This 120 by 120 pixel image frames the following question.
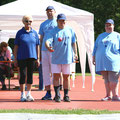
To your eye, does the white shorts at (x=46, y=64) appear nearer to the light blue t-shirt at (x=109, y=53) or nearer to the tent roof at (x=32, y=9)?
the light blue t-shirt at (x=109, y=53)

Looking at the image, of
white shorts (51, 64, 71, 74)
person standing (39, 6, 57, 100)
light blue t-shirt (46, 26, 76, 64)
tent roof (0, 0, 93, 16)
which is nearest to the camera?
light blue t-shirt (46, 26, 76, 64)

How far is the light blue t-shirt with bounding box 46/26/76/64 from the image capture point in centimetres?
971

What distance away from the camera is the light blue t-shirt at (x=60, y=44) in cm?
971

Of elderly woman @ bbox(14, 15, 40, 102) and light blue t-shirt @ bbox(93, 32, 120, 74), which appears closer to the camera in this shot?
elderly woman @ bbox(14, 15, 40, 102)

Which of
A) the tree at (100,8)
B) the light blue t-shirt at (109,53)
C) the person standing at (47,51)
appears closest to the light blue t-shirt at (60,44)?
the person standing at (47,51)

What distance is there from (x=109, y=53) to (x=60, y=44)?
1.36 m

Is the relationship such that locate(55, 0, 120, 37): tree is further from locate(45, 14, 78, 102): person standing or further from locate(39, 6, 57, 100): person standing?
locate(45, 14, 78, 102): person standing

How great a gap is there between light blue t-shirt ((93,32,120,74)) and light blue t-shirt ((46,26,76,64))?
1026 mm

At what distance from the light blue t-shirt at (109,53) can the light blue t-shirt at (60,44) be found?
40.4 inches

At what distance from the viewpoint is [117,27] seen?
4203 cm

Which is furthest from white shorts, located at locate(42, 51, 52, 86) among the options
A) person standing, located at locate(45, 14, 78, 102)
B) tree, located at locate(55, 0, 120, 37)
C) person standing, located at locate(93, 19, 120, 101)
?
tree, located at locate(55, 0, 120, 37)

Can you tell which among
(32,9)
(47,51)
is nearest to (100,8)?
(32,9)
